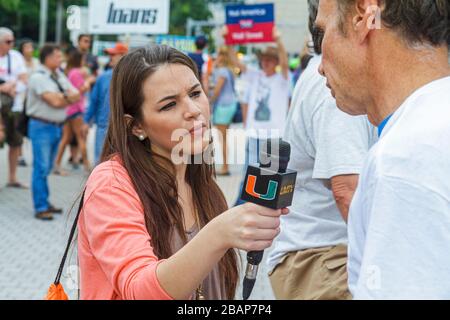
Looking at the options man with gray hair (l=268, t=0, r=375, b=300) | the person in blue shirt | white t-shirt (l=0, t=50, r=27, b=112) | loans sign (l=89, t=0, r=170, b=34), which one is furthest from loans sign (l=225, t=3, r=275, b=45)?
man with gray hair (l=268, t=0, r=375, b=300)

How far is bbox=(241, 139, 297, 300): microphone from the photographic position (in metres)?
1.43

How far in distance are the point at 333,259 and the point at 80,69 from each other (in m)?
7.06

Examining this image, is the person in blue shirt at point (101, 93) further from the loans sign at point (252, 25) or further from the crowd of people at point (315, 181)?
the crowd of people at point (315, 181)

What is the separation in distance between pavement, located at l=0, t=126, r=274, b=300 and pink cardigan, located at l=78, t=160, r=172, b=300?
1715 millimetres

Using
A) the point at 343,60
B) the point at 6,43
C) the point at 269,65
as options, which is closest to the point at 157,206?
the point at 343,60

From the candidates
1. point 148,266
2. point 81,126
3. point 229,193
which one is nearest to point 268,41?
A: point 229,193

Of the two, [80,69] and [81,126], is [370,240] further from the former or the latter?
[81,126]

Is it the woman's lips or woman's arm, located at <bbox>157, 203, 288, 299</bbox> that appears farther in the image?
the woman's lips

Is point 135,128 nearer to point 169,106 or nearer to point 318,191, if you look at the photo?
point 169,106

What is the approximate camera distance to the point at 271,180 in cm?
143

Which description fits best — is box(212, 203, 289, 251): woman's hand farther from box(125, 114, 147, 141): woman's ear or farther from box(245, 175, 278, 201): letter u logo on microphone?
box(125, 114, 147, 141): woman's ear

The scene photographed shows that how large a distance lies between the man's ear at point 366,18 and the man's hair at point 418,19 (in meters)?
0.01

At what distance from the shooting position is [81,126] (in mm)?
9781

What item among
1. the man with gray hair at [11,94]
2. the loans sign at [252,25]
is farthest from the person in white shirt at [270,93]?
the man with gray hair at [11,94]
